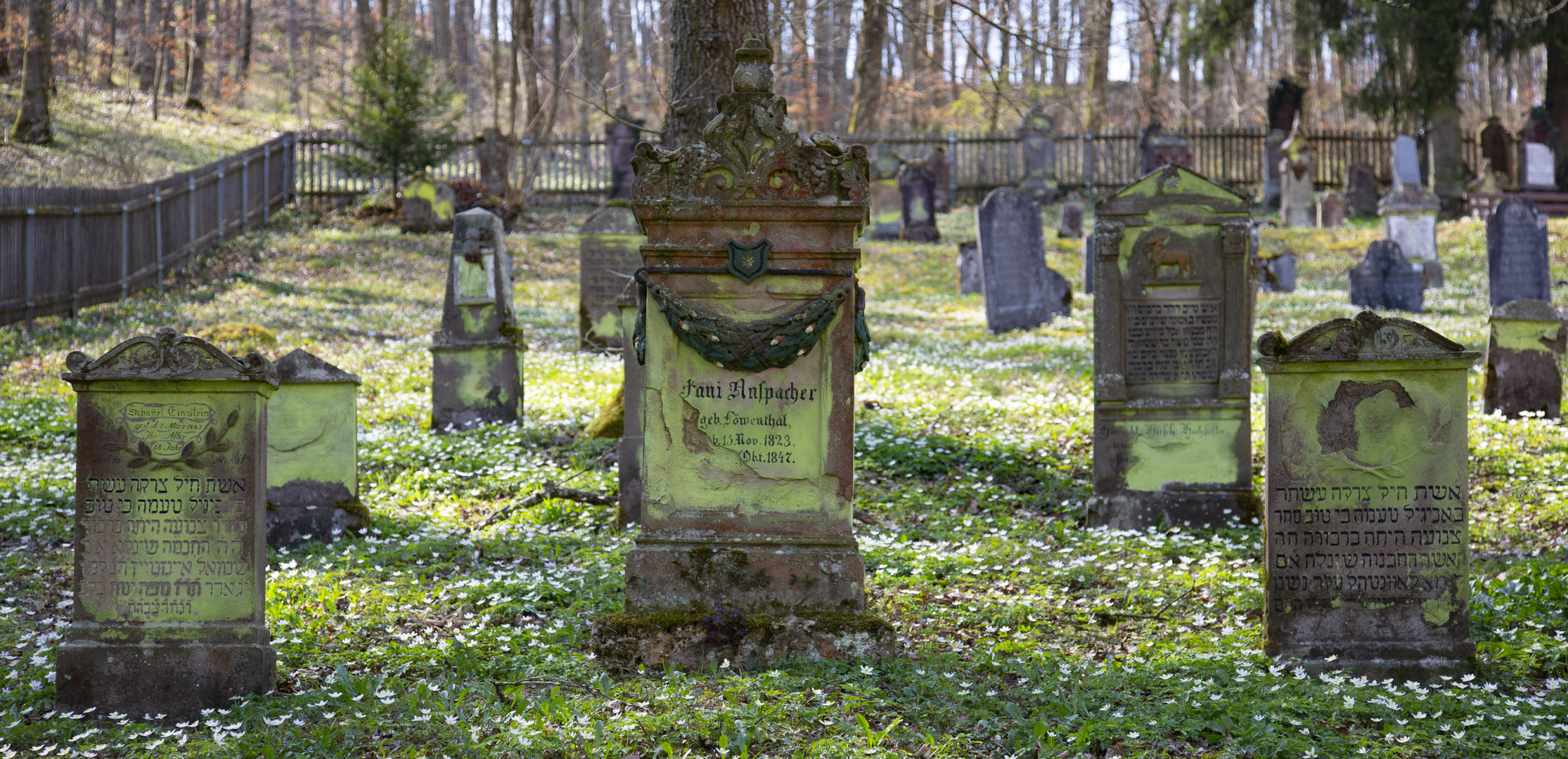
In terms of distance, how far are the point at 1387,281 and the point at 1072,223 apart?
842 centimetres

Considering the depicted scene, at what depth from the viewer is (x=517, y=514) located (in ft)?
26.6

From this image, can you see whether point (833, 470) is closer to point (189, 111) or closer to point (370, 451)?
point (370, 451)

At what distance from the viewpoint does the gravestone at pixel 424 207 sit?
24.9 meters

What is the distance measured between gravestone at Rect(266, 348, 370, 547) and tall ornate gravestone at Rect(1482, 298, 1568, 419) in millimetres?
9015

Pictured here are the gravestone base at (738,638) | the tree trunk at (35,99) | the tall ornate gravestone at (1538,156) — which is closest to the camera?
the gravestone base at (738,638)

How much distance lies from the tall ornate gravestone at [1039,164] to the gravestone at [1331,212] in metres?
6.39

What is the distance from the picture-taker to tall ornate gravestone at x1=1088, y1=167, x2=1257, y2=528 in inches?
312

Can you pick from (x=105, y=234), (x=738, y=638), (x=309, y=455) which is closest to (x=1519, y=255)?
(x=738, y=638)

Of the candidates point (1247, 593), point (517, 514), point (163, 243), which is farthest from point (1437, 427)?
point (163, 243)

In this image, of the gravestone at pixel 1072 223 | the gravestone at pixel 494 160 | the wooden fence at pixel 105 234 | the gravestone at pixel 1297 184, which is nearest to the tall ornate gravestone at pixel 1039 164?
the gravestone at pixel 1072 223

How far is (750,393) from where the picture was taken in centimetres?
549

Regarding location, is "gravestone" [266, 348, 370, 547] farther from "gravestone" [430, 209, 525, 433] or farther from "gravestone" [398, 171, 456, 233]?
"gravestone" [398, 171, 456, 233]

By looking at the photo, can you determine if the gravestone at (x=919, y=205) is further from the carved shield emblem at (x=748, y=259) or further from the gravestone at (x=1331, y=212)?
the carved shield emblem at (x=748, y=259)

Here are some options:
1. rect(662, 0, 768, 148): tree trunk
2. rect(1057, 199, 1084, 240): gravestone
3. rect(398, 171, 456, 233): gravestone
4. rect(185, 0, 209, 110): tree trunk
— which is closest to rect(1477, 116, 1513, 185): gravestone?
rect(1057, 199, 1084, 240): gravestone
